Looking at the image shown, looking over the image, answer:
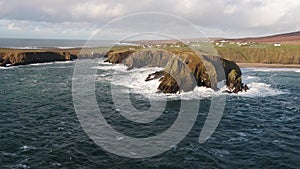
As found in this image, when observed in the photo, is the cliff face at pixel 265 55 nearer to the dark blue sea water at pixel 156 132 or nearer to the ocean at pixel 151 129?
the ocean at pixel 151 129

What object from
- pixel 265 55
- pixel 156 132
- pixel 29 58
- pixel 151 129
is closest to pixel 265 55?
pixel 265 55

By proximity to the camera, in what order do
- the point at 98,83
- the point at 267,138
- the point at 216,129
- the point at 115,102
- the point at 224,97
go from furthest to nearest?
the point at 98,83, the point at 224,97, the point at 115,102, the point at 216,129, the point at 267,138

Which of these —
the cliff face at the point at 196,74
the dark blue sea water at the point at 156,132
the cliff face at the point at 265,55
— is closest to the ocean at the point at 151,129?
the dark blue sea water at the point at 156,132

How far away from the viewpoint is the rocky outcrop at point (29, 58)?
135 metres

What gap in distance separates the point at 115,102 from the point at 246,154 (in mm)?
32677

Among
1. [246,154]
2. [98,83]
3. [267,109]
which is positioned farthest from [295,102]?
[98,83]

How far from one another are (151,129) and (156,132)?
5.09 ft

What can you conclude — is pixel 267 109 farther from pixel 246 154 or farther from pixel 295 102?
pixel 246 154

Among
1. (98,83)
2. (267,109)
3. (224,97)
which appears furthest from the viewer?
(98,83)

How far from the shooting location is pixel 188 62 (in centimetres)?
7544

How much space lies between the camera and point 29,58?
143 meters

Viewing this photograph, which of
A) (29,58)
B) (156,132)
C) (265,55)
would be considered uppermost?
(265,55)

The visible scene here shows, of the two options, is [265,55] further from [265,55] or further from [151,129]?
[151,129]

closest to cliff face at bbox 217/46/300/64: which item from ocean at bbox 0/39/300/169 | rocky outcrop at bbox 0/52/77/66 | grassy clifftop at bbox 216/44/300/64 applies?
grassy clifftop at bbox 216/44/300/64
